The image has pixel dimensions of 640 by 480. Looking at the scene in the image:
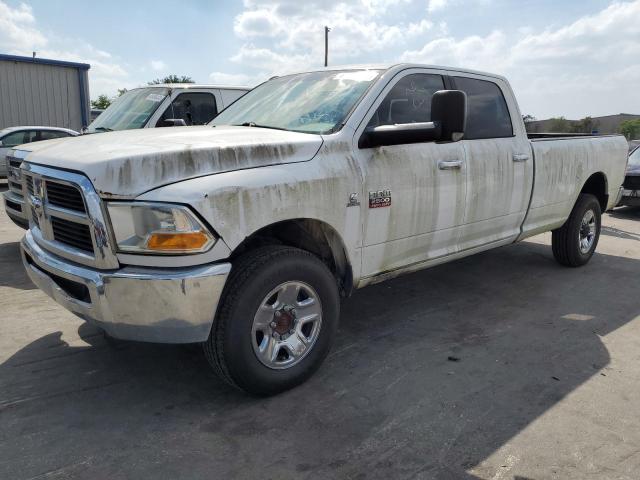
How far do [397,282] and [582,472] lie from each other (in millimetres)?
3112

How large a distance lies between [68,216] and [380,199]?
6.02 ft

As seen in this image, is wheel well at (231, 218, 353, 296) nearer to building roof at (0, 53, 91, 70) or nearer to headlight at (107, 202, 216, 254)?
headlight at (107, 202, 216, 254)

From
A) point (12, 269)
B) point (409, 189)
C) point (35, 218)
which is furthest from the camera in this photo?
point (12, 269)

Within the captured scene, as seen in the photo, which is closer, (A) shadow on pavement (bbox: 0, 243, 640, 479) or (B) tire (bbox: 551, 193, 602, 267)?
(A) shadow on pavement (bbox: 0, 243, 640, 479)

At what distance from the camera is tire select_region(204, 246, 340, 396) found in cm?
285

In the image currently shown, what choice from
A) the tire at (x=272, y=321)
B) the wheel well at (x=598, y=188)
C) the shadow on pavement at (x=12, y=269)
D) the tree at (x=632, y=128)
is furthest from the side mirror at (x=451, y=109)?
the tree at (x=632, y=128)

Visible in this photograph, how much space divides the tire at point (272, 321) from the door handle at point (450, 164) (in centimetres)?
127

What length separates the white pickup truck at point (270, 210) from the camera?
264cm

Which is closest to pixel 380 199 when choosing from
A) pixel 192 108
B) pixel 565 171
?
pixel 565 171

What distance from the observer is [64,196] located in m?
2.90

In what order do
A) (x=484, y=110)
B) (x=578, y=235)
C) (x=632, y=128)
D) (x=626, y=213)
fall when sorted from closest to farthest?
(x=484, y=110) < (x=578, y=235) < (x=626, y=213) < (x=632, y=128)

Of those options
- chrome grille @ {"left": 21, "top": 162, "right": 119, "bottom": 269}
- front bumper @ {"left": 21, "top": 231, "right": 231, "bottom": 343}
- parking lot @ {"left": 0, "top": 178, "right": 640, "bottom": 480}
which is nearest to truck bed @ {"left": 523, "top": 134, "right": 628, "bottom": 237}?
parking lot @ {"left": 0, "top": 178, "right": 640, "bottom": 480}

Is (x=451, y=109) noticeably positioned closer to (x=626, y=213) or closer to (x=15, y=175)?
(x=15, y=175)

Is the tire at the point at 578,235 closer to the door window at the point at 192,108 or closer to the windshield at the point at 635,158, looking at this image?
the door window at the point at 192,108
